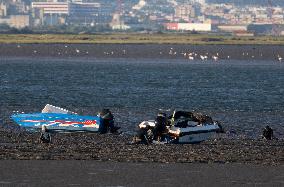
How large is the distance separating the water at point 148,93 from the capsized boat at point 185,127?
203 inches

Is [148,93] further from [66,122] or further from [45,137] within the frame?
[45,137]

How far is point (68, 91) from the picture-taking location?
9775 centimetres

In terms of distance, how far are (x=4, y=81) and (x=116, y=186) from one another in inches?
3032

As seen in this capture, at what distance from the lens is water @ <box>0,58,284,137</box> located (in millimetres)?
72875

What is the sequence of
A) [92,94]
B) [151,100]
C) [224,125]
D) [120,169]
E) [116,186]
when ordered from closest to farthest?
1. [116,186]
2. [120,169]
3. [224,125]
4. [151,100]
5. [92,94]

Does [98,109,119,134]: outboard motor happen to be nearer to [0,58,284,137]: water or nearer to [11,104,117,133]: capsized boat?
[11,104,117,133]: capsized boat

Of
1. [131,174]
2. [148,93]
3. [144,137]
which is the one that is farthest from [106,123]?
[148,93]

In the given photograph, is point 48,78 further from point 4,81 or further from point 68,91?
point 68,91

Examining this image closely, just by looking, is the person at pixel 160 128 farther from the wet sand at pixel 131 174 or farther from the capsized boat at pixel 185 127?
the wet sand at pixel 131 174

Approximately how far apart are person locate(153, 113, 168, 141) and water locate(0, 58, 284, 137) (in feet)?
28.7

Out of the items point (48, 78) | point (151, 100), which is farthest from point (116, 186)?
point (48, 78)

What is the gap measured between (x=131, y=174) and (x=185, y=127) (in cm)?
1432

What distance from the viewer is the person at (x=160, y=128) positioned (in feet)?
168

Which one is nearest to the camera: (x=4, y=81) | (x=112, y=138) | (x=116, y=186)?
(x=116, y=186)
